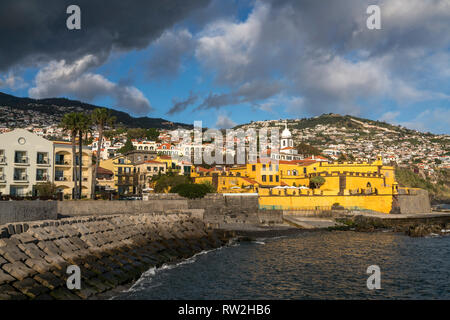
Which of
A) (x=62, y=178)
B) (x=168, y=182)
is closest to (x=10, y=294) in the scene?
(x=62, y=178)

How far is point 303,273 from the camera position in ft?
87.5

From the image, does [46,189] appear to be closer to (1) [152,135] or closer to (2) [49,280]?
(2) [49,280]

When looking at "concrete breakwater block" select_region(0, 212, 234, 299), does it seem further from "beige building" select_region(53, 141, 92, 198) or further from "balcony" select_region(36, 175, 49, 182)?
"beige building" select_region(53, 141, 92, 198)

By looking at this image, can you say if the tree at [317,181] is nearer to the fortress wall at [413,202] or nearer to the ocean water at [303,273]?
the fortress wall at [413,202]

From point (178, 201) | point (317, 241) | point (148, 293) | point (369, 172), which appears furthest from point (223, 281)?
point (369, 172)

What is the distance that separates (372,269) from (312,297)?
8.84 m

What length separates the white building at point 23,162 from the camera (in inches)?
2000

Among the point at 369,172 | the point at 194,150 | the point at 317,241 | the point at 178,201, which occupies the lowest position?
the point at 317,241

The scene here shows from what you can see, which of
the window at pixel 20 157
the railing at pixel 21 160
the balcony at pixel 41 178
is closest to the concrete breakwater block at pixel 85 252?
the balcony at pixel 41 178

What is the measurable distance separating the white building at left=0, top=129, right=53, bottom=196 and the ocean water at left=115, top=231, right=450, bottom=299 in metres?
30.5

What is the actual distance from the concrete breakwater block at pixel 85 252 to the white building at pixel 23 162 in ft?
76.1

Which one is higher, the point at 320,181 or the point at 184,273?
the point at 320,181
